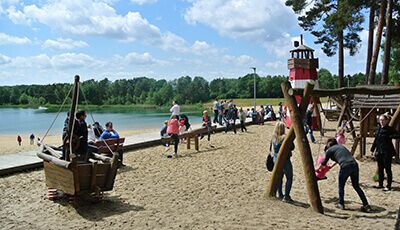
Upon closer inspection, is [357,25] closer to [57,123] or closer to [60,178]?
[60,178]

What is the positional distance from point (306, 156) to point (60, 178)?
4457 mm

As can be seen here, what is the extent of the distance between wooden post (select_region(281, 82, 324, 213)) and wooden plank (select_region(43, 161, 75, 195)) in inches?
160

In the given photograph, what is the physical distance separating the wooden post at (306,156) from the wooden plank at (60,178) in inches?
160

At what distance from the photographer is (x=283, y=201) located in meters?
7.65

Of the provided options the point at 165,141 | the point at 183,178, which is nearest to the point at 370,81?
the point at 165,141

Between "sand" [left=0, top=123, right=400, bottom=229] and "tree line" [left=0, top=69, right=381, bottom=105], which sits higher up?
"tree line" [left=0, top=69, right=381, bottom=105]

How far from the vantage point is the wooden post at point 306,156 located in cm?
709

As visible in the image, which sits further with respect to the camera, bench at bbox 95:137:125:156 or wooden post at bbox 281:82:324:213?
bench at bbox 95:137:125:156

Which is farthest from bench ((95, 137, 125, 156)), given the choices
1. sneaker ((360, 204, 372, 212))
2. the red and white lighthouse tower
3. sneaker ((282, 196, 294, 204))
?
the red and white lighthouse tower

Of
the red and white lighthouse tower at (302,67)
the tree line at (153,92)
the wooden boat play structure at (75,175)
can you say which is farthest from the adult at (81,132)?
the tree line at (153,92)

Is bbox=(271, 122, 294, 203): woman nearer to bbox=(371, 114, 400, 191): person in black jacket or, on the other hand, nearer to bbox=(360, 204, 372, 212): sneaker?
bbox=(360, 204, 372, 212): sneaker

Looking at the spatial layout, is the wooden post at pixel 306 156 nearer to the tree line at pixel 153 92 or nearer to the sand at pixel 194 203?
the sand at pixel 194 203

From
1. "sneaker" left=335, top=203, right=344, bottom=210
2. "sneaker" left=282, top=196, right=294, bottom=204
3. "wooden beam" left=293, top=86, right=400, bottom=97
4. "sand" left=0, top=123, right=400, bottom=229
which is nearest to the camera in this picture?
"sand" left=0, top=123, right=400, bottom=229

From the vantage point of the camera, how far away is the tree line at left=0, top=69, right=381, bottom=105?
114500 mm
